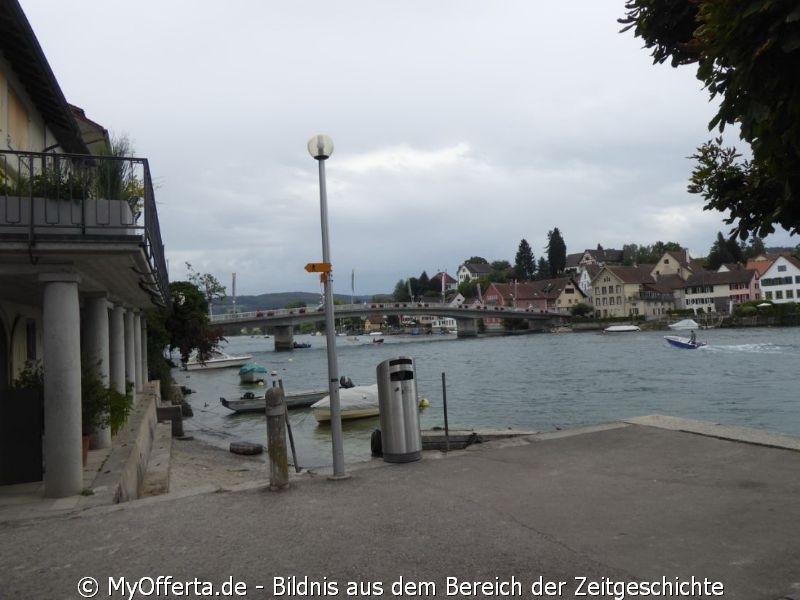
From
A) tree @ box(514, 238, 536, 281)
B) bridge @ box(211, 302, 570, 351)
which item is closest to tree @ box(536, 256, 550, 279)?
tree @ box(514, 238, 536, 281)

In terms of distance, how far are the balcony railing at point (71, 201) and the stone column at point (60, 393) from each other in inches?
22.4

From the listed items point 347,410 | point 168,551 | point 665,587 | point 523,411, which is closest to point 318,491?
point 168,551

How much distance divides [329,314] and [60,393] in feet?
10.2

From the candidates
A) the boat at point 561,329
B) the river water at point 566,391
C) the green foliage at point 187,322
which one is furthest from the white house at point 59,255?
the boat at point 561,329

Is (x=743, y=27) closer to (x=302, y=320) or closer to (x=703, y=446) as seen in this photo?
(x=703, y=446)

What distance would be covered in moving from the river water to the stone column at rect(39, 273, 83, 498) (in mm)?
9261

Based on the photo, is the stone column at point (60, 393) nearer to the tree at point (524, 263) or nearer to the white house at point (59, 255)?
the white house at point (59, 255)

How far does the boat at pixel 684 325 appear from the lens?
95800 millimetres

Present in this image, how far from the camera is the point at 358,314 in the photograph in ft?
274

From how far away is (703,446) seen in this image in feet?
27.6

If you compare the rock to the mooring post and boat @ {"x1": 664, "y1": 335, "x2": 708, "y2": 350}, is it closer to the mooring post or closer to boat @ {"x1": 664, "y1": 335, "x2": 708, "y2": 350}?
the mooring post

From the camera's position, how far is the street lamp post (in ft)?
25.9

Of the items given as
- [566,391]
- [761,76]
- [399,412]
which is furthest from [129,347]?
[566,391]

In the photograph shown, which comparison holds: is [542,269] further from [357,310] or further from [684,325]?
[357,310]
